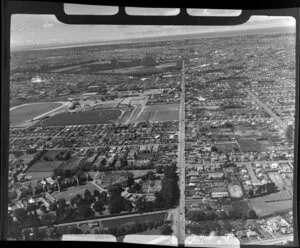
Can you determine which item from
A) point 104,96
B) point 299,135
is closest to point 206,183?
point 299,135

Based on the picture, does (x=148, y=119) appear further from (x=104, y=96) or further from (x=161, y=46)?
(x=161, y=46)

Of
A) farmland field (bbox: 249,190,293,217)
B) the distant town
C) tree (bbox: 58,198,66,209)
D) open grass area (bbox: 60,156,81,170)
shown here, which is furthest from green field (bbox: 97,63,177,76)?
farmland field (bbox: 249,190,293,217)

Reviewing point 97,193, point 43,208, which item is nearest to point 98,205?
point 97,193

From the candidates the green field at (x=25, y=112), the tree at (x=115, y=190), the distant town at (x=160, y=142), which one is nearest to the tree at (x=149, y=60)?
the distant town at (x=160, y=142)

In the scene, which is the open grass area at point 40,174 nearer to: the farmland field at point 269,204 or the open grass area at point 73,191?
the open grass area at point 73,191

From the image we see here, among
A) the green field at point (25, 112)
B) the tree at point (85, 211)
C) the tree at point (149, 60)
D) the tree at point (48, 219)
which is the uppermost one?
the tree at point (149, 60)

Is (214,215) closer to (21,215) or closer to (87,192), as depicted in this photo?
(87,192)

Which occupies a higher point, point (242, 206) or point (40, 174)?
point (40, 174)
